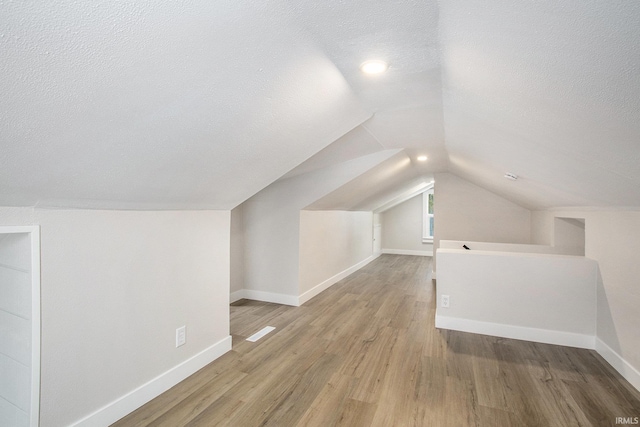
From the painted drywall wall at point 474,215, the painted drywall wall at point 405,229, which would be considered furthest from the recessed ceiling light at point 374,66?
the painted drywall wall at point 405,229

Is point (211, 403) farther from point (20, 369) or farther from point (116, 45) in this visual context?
point (116, 45)

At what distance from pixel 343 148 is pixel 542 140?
1.85m

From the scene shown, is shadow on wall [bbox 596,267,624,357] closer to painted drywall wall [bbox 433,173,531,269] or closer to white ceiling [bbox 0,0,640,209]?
white ceiling [bbox 0,0,640,209]

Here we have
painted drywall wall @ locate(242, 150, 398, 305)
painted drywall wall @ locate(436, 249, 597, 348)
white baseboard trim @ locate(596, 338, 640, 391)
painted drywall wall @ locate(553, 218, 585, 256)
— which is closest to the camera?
white baseboard trim @ locate(596, 338, 640, 391)

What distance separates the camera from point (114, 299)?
1.86m

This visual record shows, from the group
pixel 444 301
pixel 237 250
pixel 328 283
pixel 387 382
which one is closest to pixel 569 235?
pixel 444 301

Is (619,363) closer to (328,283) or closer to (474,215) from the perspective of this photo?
(474,215)

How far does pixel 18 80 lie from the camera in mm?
892

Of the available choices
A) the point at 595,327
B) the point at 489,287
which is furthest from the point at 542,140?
the point at 595,327

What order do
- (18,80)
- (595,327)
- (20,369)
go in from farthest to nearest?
(595,327) → (20,369) → (18,80)

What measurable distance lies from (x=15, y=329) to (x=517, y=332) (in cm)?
395

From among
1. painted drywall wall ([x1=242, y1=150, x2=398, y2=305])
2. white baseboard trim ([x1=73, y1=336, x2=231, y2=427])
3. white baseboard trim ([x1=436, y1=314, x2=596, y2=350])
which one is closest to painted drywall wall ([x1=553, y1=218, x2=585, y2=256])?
white baseboard trim ([x1=436, y1=314, x2=596, y2=350])

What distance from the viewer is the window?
8.55m

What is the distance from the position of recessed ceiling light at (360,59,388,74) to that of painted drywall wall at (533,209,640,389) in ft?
7.25
